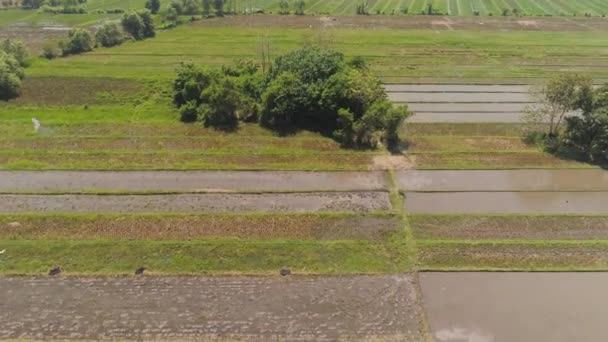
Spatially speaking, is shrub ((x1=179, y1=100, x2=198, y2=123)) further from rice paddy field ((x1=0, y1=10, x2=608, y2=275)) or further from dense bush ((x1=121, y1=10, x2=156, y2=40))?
dense bush ((x1=121, y1=10, x2=156, y2=40))

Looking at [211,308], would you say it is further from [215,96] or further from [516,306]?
[215,96]

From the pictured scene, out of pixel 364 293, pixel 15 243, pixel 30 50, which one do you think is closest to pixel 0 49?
pixel 30 50

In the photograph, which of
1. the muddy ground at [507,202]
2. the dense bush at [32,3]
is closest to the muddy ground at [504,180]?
the muddy ground at [507,202]

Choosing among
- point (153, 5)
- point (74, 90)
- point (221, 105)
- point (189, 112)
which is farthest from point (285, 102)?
point (153, 5)

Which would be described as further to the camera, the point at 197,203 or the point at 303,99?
the point at 303,99

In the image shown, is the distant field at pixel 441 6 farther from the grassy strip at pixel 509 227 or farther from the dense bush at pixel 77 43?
the grassy strip at pixel 509 227

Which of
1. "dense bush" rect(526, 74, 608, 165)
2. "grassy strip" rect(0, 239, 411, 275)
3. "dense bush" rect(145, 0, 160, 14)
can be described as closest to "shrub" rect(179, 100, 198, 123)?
"grassy strip" rect(0, 239, 411, 275)
